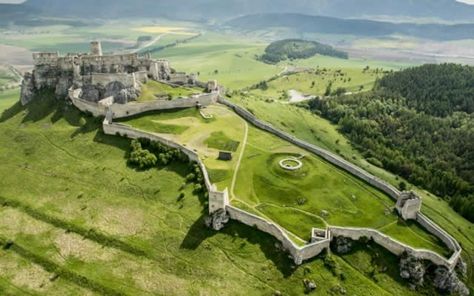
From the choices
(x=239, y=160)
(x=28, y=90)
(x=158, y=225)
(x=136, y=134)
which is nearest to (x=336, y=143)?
(x=239, y=160)

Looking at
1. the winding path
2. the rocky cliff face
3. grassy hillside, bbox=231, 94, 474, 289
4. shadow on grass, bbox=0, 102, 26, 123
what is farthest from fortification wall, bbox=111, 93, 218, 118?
the rocky cliff face

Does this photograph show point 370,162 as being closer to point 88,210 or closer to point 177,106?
point 177,106

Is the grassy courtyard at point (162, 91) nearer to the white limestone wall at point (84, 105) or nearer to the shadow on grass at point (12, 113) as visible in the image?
the white limestone wall at point (84, 105)

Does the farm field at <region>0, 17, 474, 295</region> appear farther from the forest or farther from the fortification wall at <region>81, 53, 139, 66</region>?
the fortification wall at <region>81, 53, 139, 66</region>

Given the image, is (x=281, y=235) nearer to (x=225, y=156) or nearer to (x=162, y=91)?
(x=225, y=156)

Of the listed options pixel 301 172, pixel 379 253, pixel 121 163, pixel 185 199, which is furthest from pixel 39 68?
pixel 379 253
